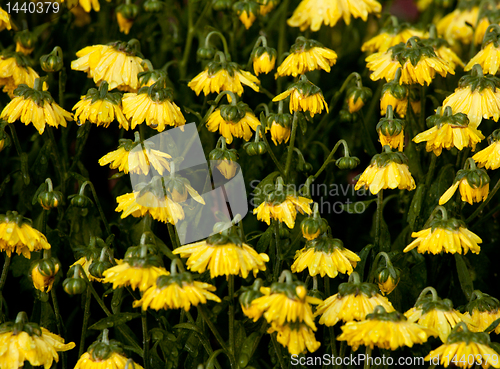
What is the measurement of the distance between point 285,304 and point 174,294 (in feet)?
0.51

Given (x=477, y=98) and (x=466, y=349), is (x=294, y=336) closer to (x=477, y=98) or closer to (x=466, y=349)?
(x=466, y=349)

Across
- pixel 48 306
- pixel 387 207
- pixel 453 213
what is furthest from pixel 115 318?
pixel 387 207

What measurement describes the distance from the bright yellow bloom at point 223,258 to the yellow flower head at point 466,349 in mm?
288

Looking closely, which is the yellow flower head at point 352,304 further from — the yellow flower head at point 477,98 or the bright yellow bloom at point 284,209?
the yellow flower head at point 477,98

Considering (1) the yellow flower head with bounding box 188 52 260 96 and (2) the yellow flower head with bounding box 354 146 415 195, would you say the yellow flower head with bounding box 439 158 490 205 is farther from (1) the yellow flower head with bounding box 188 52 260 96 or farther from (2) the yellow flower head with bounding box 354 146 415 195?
(1) the yellow flower head with bounding box 188 52 260 96

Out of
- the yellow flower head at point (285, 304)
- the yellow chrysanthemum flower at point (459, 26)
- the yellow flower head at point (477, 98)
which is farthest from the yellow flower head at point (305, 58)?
the yellow chrysanthemum flower at point (459, 26)

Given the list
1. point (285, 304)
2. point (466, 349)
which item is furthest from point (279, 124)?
point (466, 349)

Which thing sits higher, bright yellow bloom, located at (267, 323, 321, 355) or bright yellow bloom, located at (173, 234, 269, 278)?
bright yellow bloom, located at (173, 234, 269, 278)

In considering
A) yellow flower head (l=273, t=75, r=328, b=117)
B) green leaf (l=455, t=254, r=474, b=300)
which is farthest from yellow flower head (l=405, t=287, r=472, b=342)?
yellow flower head (l=273, t=75, r=328, b=117)

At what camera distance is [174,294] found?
75 centimetres

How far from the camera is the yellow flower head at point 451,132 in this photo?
0.96 metres

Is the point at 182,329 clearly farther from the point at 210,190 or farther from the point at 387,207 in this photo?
the point at 387,207

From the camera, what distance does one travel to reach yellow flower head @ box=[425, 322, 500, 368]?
773 mm

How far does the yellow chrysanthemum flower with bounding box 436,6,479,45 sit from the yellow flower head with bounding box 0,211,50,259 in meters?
1.19
